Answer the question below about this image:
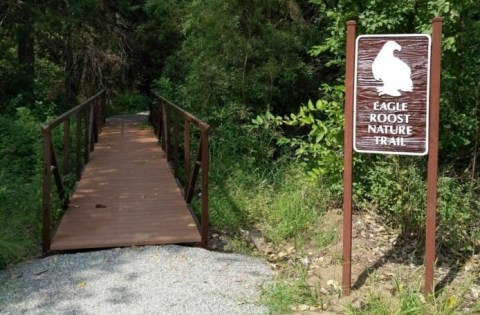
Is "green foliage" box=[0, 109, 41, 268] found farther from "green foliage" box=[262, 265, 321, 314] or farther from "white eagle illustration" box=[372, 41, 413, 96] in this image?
"white eagle illustration" box=[372, 41, 413, 96]

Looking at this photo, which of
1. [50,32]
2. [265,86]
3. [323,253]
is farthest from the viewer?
[50,32]

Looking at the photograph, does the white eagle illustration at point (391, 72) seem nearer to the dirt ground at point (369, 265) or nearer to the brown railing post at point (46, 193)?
the dirt ground at point (369, 265)

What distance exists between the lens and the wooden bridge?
505 cm

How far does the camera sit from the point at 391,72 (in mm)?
3705

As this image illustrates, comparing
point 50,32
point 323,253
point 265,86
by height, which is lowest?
point 323,253

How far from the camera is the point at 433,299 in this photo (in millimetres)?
3676

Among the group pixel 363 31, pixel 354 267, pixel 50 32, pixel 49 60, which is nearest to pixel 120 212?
pixel 354 267

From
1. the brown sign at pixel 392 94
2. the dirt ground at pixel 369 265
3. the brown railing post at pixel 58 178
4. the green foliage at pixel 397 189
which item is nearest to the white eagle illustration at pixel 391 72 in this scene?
the brown sign at pixel 392 94

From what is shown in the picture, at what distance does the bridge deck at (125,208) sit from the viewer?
5102mm

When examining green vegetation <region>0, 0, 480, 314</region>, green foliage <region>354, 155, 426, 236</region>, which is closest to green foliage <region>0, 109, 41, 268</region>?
green vegetation <region>0, 0, 480, 314</region>

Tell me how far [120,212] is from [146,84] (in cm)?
1862

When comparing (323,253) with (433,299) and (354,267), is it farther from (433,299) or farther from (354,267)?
(433,299)

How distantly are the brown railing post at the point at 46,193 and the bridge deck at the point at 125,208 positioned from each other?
9cm

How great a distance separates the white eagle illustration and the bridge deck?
2278mm
